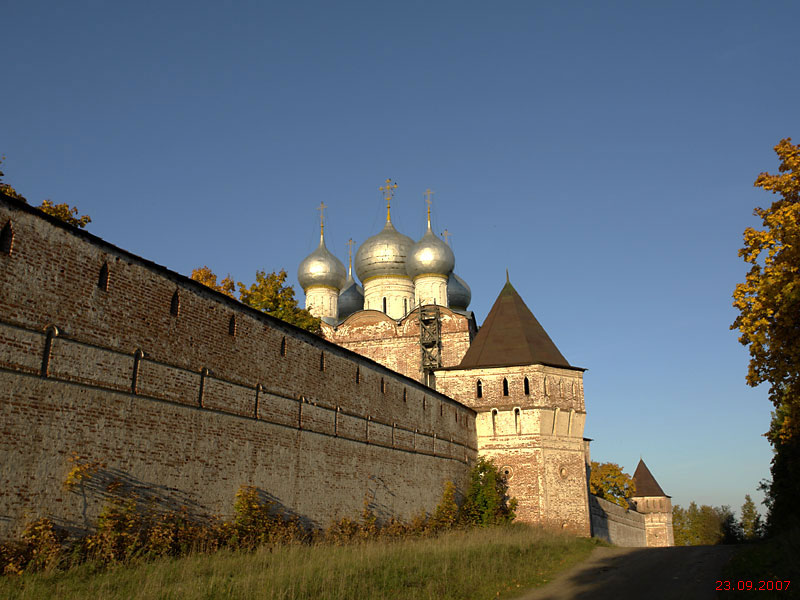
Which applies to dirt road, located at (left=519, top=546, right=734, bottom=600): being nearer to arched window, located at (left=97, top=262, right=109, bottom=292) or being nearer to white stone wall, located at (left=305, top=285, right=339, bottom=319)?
arched window, located at (left=97, top=262, right=109, bottom=292)

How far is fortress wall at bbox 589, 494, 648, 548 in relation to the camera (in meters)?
32.3

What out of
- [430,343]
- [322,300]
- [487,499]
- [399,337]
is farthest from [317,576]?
[322,300]

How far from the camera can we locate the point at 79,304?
10.6 metres

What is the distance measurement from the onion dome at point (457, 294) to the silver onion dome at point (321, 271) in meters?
6.24

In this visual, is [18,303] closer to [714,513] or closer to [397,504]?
[397,504]

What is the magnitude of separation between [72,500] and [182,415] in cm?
256

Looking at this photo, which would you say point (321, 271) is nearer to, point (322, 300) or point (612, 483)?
point (322, 300)

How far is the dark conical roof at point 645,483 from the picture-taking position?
157ft

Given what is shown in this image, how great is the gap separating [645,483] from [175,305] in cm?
4283

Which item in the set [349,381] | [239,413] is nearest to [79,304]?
[239,413]

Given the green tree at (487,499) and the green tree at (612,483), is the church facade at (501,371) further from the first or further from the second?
the green tree at (612,483)

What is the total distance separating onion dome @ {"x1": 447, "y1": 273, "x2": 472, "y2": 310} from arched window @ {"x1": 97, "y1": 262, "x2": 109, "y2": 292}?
1257 inches

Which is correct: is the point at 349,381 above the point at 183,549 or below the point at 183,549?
above

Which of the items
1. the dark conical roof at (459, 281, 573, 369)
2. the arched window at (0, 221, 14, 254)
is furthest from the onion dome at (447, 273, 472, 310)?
the arched window at (0, 221, 14, 254)
